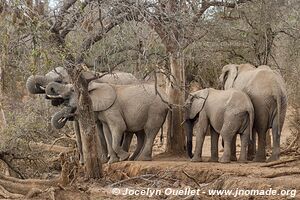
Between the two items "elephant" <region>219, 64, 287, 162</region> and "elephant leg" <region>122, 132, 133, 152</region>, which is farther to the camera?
"elephant leg" <region>122, 132, 133, 152</region>

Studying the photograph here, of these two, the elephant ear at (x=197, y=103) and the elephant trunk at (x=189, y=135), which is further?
the elephant trunk at (x=189, y=135)

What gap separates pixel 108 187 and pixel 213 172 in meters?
1.66

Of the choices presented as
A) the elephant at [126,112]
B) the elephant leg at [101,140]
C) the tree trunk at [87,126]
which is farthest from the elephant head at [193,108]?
the tree trunk at [87,126]

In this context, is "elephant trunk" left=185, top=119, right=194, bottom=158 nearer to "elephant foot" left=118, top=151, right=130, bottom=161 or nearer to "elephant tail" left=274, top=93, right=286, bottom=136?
"elephant foot" left=118, top=151, right=130, bottom=161

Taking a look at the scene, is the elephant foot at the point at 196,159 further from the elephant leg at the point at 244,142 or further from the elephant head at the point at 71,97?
the elephant head at the point at 71,97

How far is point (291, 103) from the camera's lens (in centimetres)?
1812

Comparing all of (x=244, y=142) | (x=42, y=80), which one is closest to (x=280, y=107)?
(x=244, y=142)

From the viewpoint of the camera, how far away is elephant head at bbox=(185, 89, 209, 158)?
1270cm

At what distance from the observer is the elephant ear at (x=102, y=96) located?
1291 cm

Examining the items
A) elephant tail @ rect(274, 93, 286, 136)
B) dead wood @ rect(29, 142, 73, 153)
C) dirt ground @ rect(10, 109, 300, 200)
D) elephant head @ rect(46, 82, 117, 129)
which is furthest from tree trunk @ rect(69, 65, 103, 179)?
elephant tail @ rect(274, 93, 286, 136)

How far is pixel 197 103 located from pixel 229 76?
1229 mm

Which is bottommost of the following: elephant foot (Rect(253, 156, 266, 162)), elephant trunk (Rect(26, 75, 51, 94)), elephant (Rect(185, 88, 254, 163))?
elephant foot (Rect(253, 156, 266, 162))

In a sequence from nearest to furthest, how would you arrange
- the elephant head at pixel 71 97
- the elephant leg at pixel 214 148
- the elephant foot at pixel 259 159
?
1. the elephant foot at pixel 259 159
2. the elephant head at pixel 71 97
3. the elephant leg at pixel 214 148

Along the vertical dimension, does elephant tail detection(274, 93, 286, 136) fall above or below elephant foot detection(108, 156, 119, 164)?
above
